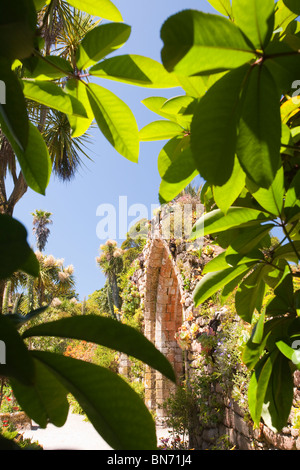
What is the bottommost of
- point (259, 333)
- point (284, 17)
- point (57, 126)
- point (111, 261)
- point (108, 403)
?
point (108, 403)

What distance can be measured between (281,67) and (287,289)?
0.44 meters

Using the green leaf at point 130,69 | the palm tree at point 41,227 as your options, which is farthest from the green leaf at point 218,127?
the palm tree at point 41,227

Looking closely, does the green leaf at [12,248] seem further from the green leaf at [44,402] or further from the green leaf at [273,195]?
the green leaf at [273,195]

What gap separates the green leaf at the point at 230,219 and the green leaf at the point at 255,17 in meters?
0.30

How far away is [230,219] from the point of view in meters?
0.57

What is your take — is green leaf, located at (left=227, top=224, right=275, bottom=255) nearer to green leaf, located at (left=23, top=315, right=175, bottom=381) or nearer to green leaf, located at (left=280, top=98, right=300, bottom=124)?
green leaf, located at (left=280, top=98, right=300, bottom=124)

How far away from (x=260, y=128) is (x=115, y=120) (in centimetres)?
19

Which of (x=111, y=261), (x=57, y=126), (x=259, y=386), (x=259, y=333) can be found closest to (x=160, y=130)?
(x=259, y=333)

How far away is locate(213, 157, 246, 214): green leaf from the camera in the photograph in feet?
1.43

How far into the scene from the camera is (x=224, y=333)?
4242 millimetres

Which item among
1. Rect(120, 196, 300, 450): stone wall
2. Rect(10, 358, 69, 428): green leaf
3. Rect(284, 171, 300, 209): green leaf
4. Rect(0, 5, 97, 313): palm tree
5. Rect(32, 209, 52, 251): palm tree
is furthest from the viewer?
Rect(32, 209, 52, 251): palm tree

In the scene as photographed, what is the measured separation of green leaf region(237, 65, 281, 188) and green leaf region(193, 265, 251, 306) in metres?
0.31

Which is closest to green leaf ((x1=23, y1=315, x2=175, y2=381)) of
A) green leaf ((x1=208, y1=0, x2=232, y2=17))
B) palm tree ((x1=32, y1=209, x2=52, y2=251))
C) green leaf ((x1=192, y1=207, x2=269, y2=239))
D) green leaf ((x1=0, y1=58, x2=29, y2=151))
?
green leaf ((x1=0, y1=58, x2=29, y2=151))

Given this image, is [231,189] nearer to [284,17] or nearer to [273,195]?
[273,195]
